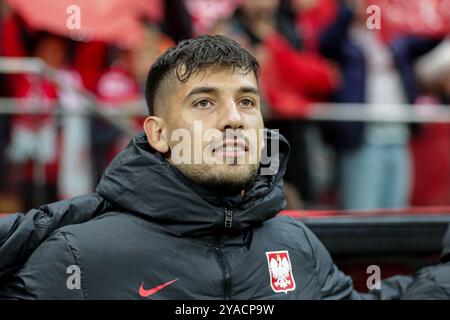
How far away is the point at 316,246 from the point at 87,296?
3.29 ft

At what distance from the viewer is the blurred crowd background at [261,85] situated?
245 inches

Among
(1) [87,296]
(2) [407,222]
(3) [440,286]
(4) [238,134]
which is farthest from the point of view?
(2) [407,222]

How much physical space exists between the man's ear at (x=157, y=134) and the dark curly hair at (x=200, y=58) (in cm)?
13

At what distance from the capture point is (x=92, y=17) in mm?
6539

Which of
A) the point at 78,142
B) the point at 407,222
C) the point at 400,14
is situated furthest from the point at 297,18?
the point at 407,222

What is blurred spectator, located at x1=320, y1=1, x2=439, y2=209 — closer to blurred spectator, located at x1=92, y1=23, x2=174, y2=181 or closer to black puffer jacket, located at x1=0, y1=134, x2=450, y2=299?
blurred spectator, located at x1=92, y1=23, x2=174, y2=181

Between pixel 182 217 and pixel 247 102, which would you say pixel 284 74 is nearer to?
pixel 247 102

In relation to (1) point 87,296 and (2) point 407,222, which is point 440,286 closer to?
(2) point 407,222

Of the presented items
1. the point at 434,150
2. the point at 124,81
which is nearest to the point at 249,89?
the point at 124,81

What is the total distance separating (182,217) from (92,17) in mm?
3685

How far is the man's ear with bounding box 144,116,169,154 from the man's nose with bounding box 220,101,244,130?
0.27 metres

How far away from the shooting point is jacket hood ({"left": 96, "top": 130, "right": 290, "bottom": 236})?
3.17m

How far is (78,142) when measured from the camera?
6.31 m

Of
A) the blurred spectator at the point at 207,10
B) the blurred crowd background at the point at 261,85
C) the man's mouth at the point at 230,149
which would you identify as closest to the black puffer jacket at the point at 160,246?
the man's mouth at the point at 230,149
